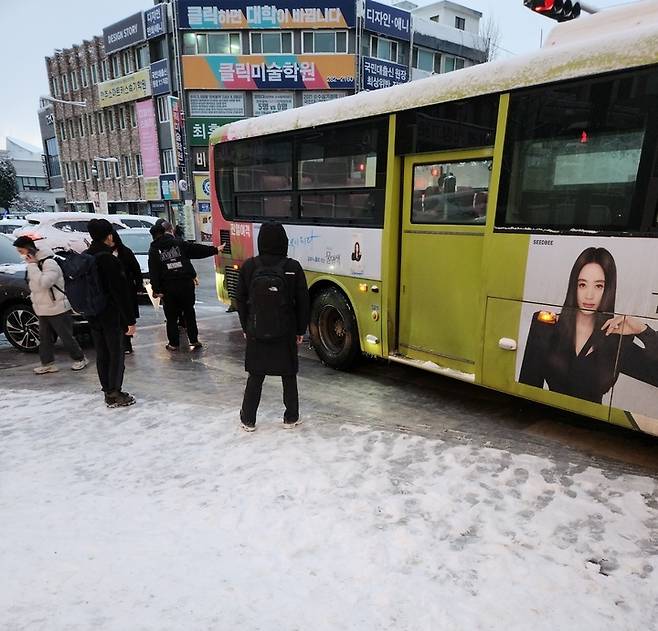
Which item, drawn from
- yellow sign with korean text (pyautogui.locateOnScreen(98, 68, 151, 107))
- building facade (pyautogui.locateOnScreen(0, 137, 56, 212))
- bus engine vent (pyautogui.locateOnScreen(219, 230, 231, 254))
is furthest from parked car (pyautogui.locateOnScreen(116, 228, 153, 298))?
building facade (pyautogui.locateOnScreen(0, 137, 56, 212))

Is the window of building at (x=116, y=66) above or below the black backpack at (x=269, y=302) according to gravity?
above

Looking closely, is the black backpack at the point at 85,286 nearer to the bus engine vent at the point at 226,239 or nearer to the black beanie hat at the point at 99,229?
the black beanie hat at the point at 99,229

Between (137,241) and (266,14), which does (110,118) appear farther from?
(137,241)

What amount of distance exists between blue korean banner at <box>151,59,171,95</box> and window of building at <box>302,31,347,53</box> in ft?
28.4

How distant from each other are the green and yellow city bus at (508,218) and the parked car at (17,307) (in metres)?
4.10

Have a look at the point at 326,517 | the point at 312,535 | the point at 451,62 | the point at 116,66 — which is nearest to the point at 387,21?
the point at 451,62

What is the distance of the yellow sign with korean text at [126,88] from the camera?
31.9m

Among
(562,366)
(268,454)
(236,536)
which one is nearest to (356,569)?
(236,536)

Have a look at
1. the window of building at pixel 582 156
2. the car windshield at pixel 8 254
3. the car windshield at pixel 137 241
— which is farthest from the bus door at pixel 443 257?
the car windshield at pixel 137 241

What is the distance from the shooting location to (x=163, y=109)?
1244 inches

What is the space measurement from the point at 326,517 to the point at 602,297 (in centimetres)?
255

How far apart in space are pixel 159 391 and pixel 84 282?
1.56 m

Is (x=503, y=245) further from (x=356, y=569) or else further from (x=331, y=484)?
(x=356, y=569)

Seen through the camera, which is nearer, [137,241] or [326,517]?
[326,517]
